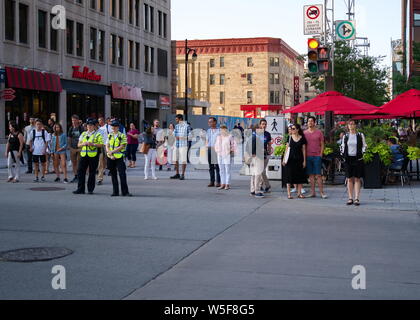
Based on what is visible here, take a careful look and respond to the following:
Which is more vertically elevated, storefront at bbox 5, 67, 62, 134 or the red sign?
the red sign

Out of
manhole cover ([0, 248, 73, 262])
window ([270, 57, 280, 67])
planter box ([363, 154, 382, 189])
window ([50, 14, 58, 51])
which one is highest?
window ([270, 57, 280, 67])

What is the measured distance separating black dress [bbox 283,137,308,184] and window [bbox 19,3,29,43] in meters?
23.5

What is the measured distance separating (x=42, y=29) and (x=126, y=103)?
41.9ft

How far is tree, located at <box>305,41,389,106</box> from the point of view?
4344 cm

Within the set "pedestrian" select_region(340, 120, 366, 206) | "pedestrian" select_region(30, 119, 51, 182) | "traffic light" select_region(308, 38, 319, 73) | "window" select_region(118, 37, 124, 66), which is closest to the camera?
"pedestrian" select_region(340, 120, 366, 206)

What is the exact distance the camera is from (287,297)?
5.96 meters

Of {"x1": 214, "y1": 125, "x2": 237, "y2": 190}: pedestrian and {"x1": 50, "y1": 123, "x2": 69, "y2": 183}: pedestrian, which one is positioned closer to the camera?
{"x1": 214, "y1": 125, "x2": 237, "y2": 190}: pedestrian

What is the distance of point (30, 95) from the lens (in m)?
34.6

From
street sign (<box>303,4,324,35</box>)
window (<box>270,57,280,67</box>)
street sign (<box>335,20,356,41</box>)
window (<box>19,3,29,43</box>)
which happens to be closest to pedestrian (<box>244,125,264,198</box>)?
street sign (<box>303,4,324,35</box>)

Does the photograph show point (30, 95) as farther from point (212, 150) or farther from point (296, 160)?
point (296, 160)

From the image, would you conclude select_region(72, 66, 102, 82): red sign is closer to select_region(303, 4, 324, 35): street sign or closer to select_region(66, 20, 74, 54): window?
select_region(66, 20, 74, 54): window

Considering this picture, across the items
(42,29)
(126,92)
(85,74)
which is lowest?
(126,92)

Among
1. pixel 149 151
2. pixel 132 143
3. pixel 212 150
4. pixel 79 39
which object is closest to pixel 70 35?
pixel 79 39

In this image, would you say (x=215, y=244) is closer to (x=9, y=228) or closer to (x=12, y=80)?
(x=9, y=228)
